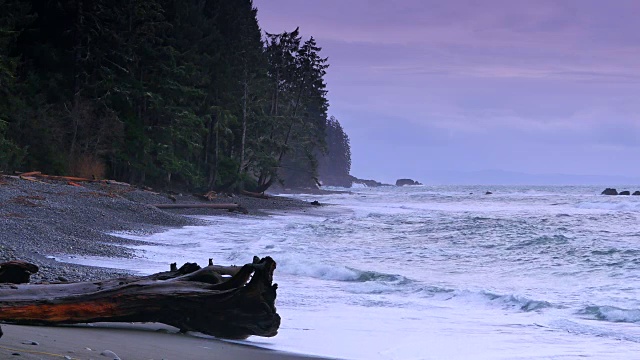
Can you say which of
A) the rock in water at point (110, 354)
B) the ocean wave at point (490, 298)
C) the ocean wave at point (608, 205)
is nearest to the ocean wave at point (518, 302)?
Result: the ocean wave at point (490, 298)

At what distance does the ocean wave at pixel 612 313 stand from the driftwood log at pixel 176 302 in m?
5.68

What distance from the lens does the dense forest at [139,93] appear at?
1293 inches

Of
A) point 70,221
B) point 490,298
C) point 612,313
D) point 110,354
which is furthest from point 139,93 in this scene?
point 110,354

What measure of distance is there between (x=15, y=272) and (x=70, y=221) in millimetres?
12346

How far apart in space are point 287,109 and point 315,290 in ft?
142

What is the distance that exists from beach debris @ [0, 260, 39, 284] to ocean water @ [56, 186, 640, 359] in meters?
2.23

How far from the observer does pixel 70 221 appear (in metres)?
18.7

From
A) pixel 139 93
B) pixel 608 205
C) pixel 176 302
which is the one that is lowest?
pixel 176 302

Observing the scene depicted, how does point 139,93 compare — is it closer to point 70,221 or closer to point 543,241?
point 70,221

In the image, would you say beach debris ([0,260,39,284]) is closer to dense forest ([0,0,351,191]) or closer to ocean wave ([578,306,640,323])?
ocean wave ([578,306,640,323])

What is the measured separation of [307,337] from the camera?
7.94m

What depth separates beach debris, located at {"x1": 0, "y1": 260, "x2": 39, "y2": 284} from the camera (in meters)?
6.73

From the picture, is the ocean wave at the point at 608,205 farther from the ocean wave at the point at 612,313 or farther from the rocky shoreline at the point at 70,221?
the ocean wave at the point at 612,313

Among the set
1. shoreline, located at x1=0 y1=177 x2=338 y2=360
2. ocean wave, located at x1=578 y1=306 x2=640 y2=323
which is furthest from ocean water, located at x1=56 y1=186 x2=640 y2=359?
shoreline, located at x1=0 y1=177 x2=338 y2=360
